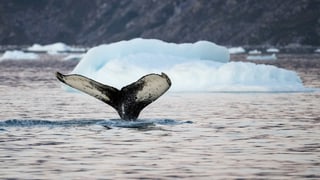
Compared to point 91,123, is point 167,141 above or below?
below

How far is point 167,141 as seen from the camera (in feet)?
86.8

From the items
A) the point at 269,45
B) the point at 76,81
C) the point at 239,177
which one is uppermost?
the point at 269,45

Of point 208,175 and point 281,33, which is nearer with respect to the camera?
point 208,175

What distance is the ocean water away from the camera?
2175 cm

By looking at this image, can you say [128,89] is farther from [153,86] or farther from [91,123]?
[91,123]

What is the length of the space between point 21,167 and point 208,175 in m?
3.70

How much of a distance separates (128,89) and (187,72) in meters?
17.5

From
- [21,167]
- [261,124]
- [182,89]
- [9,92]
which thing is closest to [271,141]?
[261,124]

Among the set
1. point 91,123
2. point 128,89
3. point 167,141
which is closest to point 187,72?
point 91,123

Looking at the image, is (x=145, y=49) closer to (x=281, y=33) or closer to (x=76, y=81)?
(x=76, y=81)

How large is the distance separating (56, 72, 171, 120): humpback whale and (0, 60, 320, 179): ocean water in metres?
0.79

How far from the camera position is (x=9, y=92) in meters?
50.3

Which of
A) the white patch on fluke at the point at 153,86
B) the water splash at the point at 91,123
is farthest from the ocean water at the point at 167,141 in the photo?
the white patch on fluke at the point at 153,86

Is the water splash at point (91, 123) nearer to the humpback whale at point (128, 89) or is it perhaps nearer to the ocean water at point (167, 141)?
the ocean water at point (167, 141)
